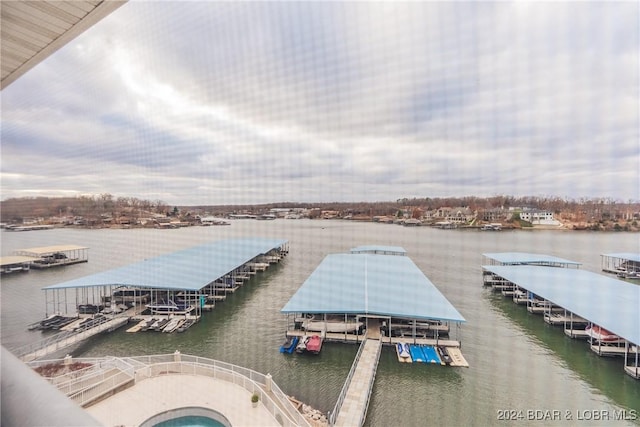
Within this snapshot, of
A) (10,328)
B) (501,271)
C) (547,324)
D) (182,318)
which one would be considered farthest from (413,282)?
(10,328)

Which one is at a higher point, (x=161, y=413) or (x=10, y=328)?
(x=161, y=413)

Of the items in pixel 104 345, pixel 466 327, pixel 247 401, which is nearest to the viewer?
pixel 247 401

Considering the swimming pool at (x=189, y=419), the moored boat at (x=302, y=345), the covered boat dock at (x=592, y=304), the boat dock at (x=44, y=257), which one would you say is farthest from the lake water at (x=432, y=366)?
the swimming pool at (x=189, y=419)

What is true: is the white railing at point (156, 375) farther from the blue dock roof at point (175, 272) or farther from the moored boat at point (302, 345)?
the blue dock roof at point (175, 272)

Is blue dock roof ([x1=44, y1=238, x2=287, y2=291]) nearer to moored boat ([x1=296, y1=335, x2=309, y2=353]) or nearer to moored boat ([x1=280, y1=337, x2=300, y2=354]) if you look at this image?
moored boat ([x1=280, y1=337, x2=300, y2=354])

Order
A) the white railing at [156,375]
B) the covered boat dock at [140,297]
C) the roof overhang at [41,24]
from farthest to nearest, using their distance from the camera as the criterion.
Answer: the covered boat dock at [140,297], the white railing at [156,375], the roof overhang at [41,24]

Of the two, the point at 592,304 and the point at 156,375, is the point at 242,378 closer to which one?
the point at 156,375

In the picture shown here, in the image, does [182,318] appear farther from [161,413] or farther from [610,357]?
[610,357]
